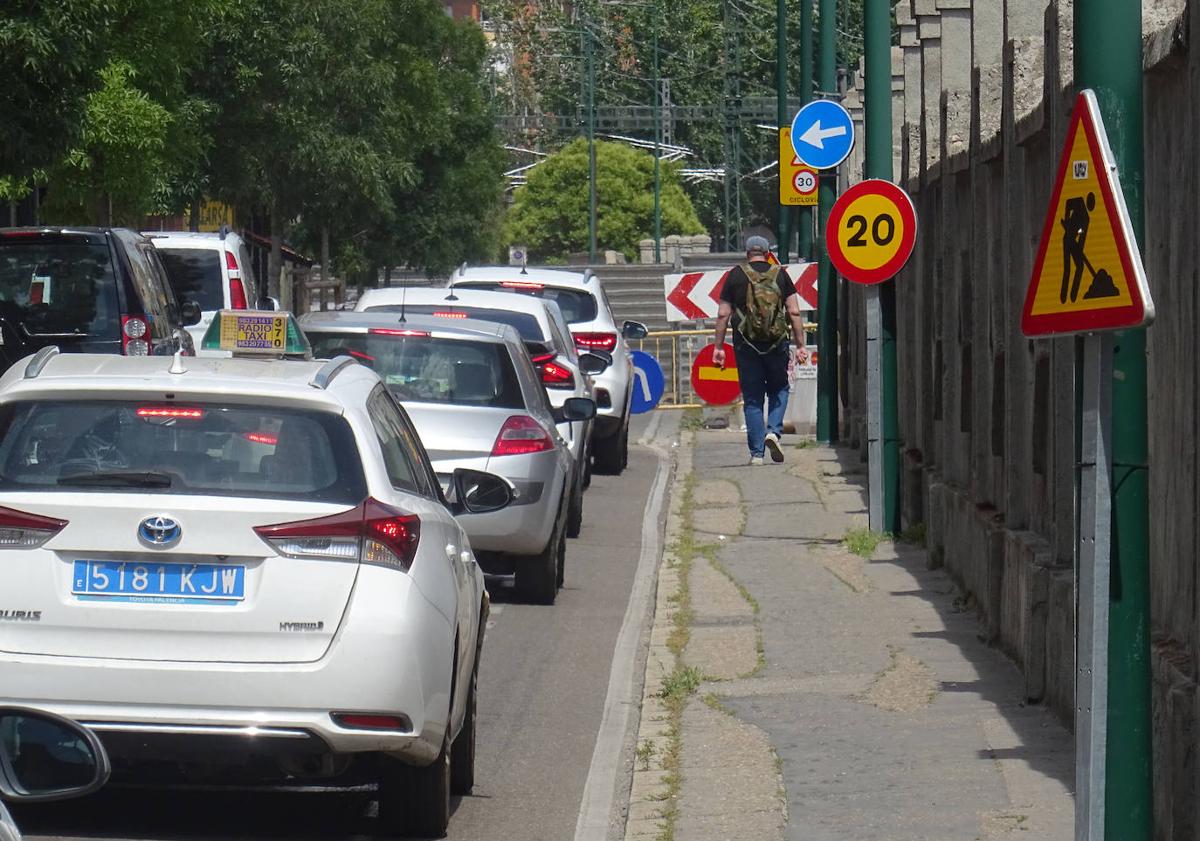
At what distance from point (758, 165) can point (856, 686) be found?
302 feet

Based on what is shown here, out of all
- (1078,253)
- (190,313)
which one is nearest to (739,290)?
(190,313)

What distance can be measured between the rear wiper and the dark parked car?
8.63 metres

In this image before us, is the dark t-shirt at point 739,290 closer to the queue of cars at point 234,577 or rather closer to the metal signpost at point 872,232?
the metal signpost at point 872,232

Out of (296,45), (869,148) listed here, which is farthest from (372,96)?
(869,148)

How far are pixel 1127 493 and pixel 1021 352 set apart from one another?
4524 mm

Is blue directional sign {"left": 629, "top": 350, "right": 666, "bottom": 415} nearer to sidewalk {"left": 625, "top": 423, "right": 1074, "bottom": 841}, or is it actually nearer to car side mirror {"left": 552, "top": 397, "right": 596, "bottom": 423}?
sidewalk {"left": 625, "top": 423, "right": 1074, "bottom": 841}

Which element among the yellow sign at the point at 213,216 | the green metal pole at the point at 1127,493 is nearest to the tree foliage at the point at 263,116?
the yellow sign at the point at 213,216

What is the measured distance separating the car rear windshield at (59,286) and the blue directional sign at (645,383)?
1010cm

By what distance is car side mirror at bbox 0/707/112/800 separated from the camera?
10.7ft

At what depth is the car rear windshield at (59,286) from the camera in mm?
15172

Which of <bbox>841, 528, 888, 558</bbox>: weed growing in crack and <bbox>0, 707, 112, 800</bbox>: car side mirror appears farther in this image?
<bbox>841, 528, 888, 558</bbox>: weed growing in crack

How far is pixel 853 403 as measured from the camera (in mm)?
22859

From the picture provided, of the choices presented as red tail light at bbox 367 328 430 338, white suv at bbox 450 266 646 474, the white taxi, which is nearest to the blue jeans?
white suv at bbox 450 266 646 474

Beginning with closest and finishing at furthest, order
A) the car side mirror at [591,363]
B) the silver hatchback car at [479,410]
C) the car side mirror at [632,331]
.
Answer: the silver hatchback car at [479,410]
the car side mirror at [591,363]
the car side mirror at [632,331]
